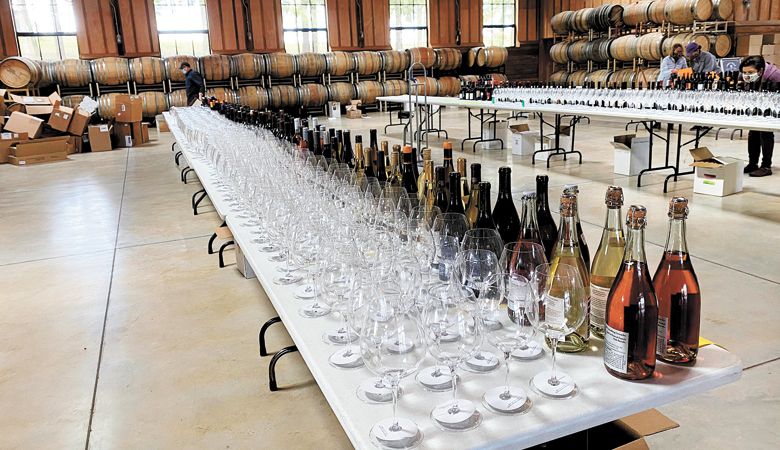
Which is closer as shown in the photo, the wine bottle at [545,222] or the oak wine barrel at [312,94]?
the wine bottle at [545,222]

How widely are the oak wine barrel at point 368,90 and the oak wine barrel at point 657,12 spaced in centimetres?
629

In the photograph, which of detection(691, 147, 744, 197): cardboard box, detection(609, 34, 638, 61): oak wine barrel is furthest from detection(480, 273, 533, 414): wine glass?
detection(609, 34, 638, 61): oak wine barrel

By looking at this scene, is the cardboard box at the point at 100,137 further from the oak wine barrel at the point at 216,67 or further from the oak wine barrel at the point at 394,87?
the oak wine barrel at the point at 394,87

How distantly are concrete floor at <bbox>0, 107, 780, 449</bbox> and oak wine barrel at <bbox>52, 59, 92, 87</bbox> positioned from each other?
27.8ft

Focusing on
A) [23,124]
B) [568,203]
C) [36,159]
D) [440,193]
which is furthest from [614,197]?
[23,124]

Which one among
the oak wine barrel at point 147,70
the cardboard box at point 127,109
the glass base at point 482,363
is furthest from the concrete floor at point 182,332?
the oak wine barrel at point 147,70

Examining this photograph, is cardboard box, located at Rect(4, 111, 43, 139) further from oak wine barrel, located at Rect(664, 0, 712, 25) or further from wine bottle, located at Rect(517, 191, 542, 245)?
oak wine barrel, located at Rect(664, 0, 712, 25)

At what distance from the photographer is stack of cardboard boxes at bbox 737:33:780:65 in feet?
37.3

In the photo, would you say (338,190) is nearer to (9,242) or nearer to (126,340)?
(126,340)

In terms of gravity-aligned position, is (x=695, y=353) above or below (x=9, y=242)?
above

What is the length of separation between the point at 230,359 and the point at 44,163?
25.8ft

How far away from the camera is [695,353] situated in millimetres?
1193

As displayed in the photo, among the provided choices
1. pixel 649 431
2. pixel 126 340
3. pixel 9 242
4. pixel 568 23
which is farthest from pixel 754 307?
pixel 568 23

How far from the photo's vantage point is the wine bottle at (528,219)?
1467 mm
